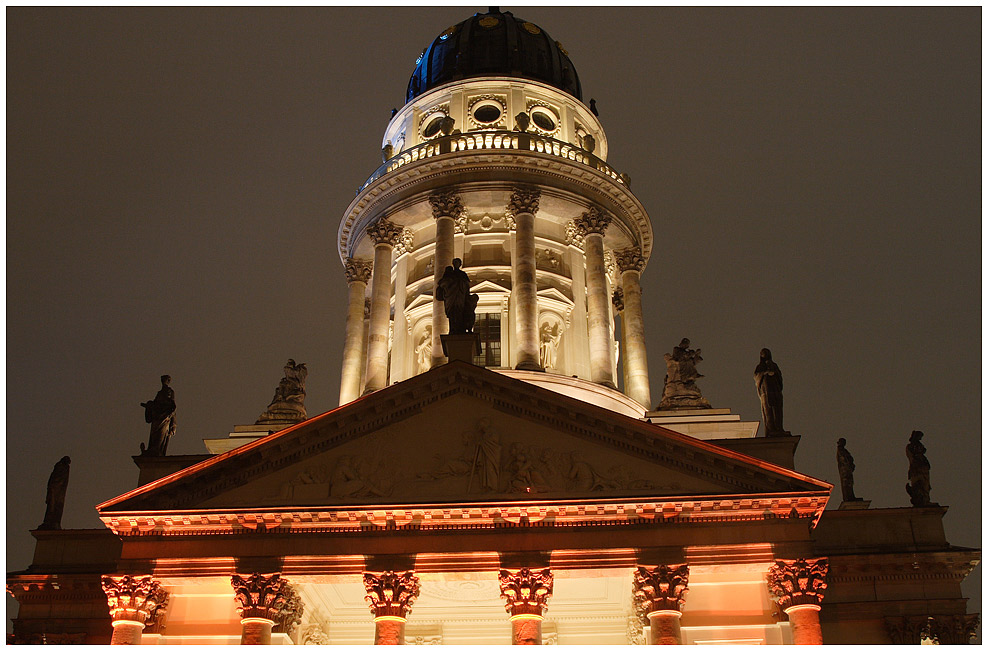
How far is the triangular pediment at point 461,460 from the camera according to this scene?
2402 centimetres

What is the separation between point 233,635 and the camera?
26078 millimetres

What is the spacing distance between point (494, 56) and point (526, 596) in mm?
30549

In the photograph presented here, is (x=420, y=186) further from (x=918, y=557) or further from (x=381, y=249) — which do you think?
(x=918, y=557)

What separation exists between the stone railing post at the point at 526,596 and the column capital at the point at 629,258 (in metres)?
22.5

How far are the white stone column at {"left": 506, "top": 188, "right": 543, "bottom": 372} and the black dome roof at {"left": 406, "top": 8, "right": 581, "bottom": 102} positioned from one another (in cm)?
834

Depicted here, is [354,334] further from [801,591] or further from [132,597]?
[801,591]

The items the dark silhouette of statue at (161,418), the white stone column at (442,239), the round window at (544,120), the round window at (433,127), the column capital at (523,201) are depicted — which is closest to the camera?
the dark silhouette of statue at (161,418)

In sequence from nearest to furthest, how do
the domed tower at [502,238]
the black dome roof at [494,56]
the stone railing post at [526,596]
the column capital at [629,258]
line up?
the stone railing post at [526,596], the domed tower at [502,238], the column capital at [629,258], the black dome roof at [494,56]

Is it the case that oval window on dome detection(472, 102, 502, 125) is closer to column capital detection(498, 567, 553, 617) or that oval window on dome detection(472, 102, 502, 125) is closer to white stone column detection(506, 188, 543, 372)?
white stone column detection(506, 188, 543, 372)

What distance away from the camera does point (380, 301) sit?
40.9 metres

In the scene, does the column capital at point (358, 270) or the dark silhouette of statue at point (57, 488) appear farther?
the column capital at point (358, 270)

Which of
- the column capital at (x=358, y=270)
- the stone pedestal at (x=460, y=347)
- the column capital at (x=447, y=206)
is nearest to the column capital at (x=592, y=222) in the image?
the column capital at (x=447, y=206)

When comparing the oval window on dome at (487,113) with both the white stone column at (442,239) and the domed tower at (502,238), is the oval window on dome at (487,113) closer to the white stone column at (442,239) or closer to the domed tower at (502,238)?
the domed tower at (502,238)

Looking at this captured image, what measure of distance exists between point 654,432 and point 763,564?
12.9 ft
